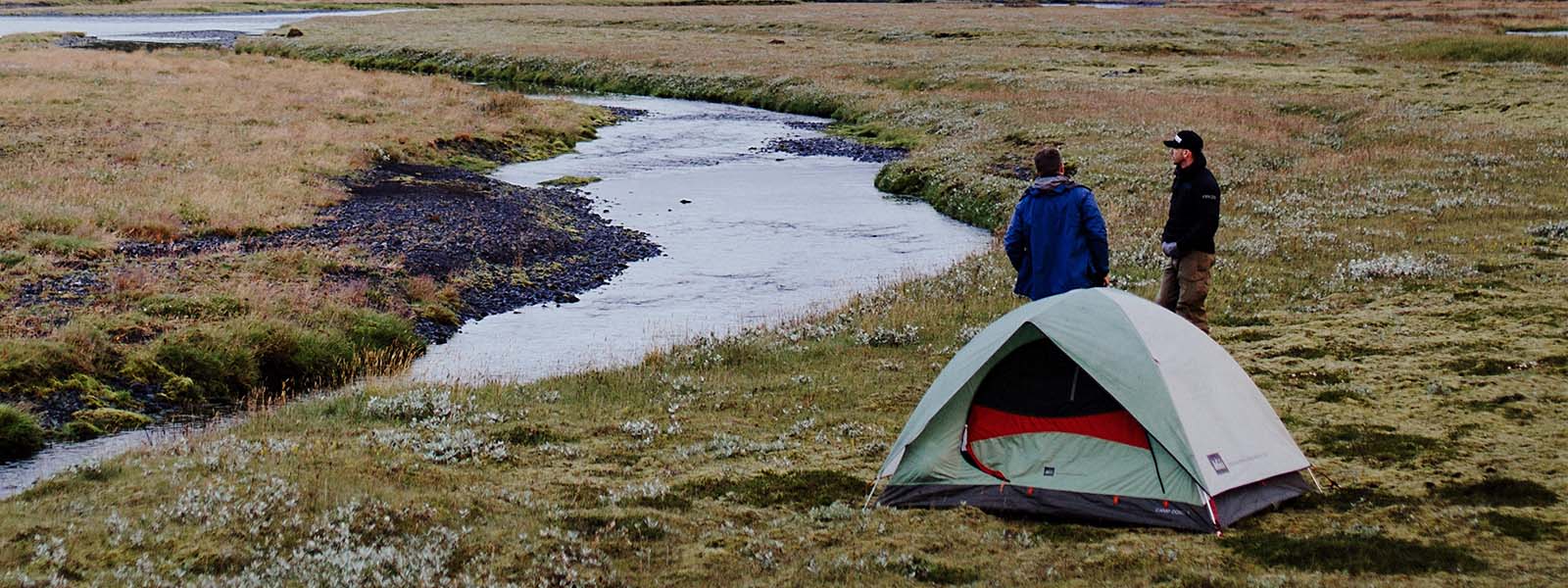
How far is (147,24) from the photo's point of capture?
129250mm

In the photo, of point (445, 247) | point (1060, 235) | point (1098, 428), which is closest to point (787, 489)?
point (1098, 428)

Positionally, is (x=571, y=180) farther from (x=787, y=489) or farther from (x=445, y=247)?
(x=787, y=489)

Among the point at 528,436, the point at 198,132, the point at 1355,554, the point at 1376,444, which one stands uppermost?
the point at 1355,554

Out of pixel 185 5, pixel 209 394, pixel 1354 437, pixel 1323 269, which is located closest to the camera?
pixel 1354 437

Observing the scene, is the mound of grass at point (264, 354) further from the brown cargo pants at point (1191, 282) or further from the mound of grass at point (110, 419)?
the brown cargo pants at point (1191, 282)

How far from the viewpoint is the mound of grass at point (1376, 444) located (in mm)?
12047

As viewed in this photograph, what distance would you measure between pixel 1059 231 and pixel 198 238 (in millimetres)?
20365

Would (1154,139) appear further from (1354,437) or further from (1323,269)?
(1354,437)

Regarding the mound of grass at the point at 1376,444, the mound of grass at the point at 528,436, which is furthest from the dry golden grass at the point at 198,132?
the mound of grass at the point at 1376,444

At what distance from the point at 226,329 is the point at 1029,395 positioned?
13844mm

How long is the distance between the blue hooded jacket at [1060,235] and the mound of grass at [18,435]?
1218 cm

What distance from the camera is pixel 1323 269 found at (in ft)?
70.3

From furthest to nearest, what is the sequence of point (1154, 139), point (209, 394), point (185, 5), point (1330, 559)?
point (185, 5), point (1154, 139), point (209, 394), point (1330, 559)

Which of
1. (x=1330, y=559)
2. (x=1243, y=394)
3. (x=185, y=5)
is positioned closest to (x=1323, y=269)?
(x=1243, y=394)
